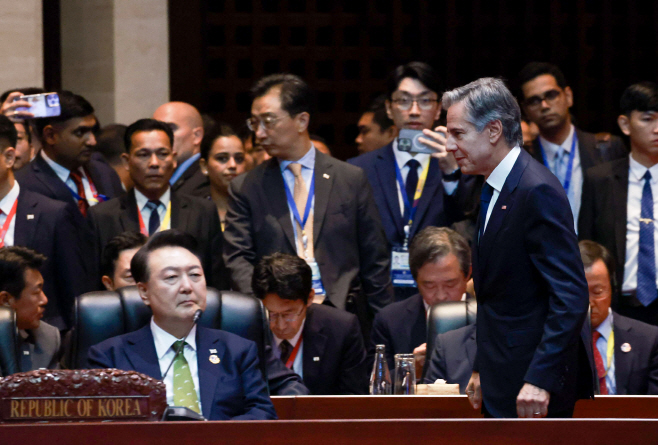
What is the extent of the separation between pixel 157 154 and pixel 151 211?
0.29 metres

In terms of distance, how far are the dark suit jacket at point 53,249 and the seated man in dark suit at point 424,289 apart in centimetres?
140

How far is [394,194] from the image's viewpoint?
187 inches

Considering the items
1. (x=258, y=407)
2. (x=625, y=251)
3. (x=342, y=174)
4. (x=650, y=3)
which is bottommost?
(x=258, y=407)

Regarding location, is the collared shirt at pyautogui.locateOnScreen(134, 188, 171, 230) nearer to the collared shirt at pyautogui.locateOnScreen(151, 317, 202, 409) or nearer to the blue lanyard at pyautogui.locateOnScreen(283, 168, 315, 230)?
the blue lanyard at pyautogui.locateOnScreen(283, 168, 315, 230)

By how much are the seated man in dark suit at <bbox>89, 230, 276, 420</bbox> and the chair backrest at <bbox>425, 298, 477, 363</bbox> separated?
2.62 feet

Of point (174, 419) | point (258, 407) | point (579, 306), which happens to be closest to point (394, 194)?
point (258, 407)

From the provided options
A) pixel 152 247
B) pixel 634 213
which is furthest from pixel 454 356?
pixel 634 213

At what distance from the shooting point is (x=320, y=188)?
4461 mm

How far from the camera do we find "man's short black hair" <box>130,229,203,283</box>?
3254 millimetres

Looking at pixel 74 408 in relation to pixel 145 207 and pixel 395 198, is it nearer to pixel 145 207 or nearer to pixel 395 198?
pixel 145 207

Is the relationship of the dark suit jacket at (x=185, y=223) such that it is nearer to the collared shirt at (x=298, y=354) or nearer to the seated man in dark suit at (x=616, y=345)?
the collared shirt at (x=298, y=354)

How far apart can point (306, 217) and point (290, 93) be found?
0.61m

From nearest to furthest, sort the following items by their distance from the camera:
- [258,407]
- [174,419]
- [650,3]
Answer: [174,419], [258,407], [650,3]

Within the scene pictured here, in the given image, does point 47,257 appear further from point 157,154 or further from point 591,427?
point 591,427
